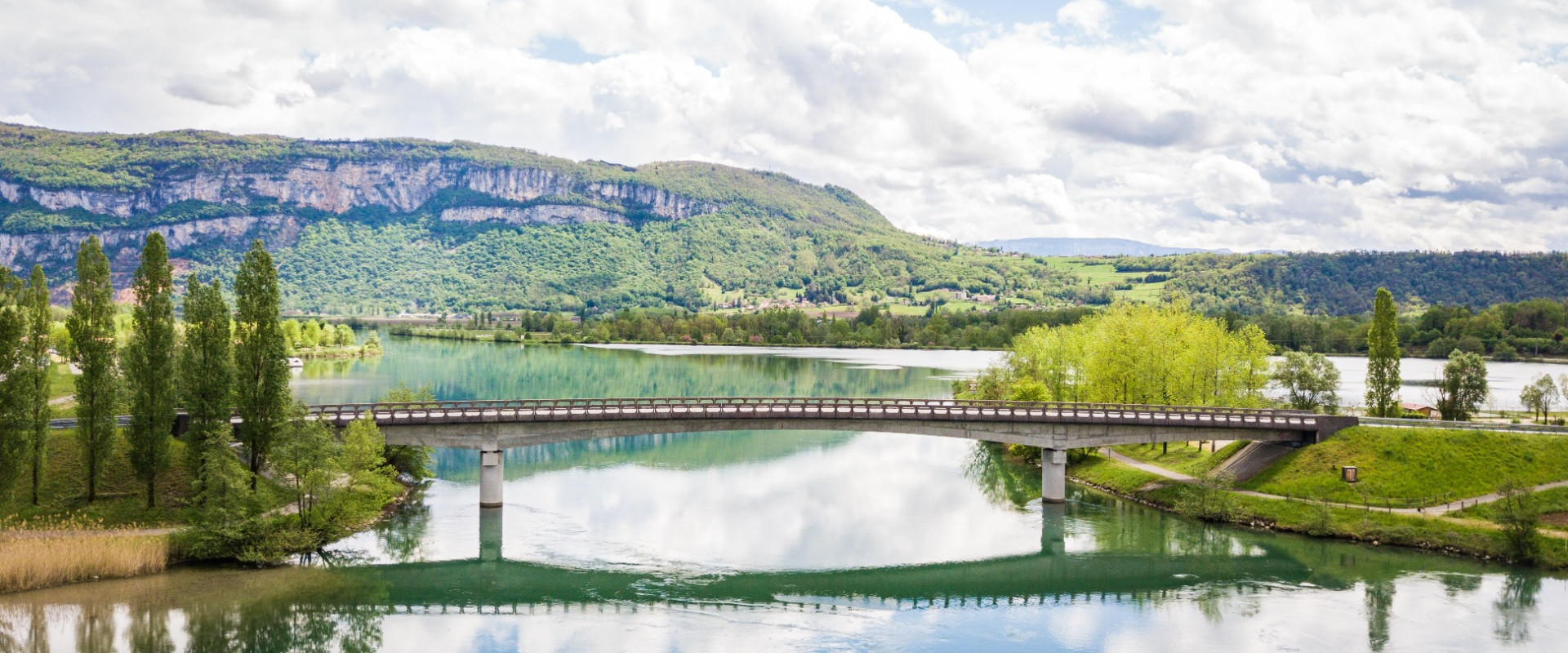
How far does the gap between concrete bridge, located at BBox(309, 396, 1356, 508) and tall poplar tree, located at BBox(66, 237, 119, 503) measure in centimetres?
1178

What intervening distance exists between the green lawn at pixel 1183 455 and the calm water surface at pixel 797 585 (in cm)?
653

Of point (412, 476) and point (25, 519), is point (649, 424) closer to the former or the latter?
point (412, 476)

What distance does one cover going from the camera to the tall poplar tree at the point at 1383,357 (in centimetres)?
7175

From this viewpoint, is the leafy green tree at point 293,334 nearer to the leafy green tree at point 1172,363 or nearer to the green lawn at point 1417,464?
the leafy green tree at point 1172,363

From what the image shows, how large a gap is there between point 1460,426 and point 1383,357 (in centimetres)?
1175

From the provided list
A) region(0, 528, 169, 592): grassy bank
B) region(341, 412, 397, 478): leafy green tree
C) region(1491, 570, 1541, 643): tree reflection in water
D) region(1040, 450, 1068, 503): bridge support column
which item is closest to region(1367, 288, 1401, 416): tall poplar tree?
region(1040, 450, 1068, 503): bridge support column

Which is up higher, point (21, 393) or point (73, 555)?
point (21, 393)

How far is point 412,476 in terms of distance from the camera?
6838cm

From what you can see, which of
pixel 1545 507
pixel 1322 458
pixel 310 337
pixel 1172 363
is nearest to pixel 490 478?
pixel 1322 458

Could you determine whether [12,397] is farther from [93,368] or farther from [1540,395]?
[1540,395]

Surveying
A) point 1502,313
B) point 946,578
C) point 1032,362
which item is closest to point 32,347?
point 946,578

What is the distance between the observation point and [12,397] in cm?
4412

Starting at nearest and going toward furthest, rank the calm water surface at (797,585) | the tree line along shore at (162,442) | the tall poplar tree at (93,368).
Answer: the calm water surface at (797,585) < the tree line along shore at (162,442) < the tall poplar tree at (93,368)

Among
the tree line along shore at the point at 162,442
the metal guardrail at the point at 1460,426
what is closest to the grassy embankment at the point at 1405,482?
the metal guardrail at the point at 1460,426
